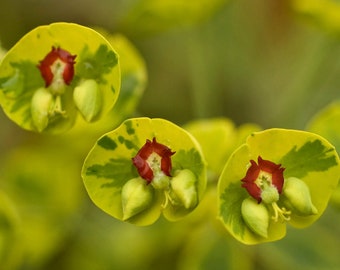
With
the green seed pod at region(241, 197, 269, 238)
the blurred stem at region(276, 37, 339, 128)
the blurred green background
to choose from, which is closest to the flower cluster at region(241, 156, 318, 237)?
the green seed pod at region(241, 197, 269, 238)

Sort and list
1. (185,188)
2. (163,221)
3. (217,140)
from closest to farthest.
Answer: (185,188), (217,140), (163,221)

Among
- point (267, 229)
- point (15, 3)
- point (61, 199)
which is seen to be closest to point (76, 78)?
point (267, 229)

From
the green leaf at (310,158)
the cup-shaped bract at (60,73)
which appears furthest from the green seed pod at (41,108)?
the green leaf at (310,158)

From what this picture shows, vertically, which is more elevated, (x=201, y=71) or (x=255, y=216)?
(x=255, y=216)

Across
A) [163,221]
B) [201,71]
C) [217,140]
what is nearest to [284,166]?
[217,140]

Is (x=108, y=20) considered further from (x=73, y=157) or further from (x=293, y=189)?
(x=293, y=189)

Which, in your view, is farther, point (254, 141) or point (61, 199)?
point (61, 199)

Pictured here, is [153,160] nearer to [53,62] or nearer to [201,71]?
[53,62]
